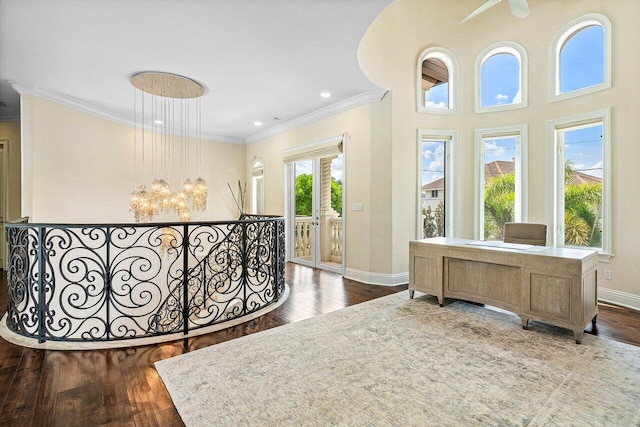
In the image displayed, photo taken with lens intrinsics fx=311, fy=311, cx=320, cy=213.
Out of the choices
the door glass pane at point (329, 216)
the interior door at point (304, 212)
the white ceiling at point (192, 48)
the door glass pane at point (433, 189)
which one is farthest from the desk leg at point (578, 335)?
the interior door at point (304, 212)

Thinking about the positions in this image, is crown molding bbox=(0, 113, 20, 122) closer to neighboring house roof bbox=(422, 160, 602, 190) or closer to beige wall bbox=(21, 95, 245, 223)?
beige wall bbox=(21, 95, 245, 223)

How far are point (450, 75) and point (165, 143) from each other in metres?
5.98

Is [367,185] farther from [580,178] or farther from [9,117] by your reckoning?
[9,117]

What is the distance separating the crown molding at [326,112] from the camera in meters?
4.81

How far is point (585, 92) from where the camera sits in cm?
413

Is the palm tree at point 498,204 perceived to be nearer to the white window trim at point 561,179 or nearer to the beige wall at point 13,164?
the white window trim at point 561,179

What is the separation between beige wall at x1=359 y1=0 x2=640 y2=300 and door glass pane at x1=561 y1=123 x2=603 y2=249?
9.9 inches

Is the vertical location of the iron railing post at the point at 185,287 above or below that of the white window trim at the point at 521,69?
below

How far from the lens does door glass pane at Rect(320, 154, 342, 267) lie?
596 cm

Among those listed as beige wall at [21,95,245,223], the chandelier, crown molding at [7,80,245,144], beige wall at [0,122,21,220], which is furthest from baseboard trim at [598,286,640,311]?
beige wall at [0,122,21,220]

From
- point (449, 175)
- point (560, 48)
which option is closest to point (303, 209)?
point (449, 175)

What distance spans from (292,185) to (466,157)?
3.36m

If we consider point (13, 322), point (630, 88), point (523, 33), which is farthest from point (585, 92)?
point (13, 322)

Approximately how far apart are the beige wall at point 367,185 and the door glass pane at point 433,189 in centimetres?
80
